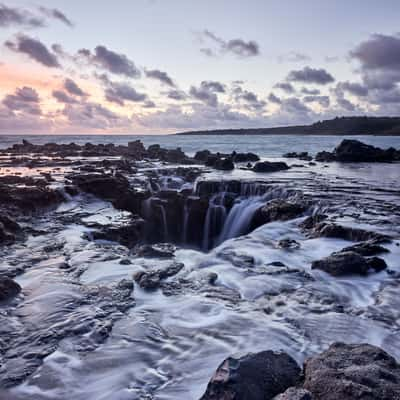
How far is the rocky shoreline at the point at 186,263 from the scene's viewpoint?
3672mm

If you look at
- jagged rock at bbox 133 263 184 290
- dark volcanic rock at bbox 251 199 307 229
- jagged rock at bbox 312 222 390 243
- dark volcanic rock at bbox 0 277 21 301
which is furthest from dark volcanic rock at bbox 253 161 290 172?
dark volcanic rock at bbox 0 277 21 301

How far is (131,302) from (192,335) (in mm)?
1474

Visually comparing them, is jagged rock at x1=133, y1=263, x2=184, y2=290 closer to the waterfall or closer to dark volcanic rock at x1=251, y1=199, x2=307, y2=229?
dark volcanic rock at x1=251, y1=199, x2=307, y2=229

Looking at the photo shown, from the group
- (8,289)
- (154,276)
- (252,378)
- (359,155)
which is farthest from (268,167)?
(252,378)

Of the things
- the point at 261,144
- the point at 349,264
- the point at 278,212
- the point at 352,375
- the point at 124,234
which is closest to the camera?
the point at 352,375

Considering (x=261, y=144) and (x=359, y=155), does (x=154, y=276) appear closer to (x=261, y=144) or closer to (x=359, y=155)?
(x=359, y=155)

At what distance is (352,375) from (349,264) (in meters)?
4.65

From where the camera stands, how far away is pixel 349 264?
7.73 metres

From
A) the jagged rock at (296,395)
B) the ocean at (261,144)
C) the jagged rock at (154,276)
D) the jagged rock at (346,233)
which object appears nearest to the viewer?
the jagged rock at (296,395)

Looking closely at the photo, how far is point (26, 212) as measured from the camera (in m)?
12.4

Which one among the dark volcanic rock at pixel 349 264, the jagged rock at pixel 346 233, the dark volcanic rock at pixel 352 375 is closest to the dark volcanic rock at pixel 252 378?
the dark volcanic rock at pixel 352 375

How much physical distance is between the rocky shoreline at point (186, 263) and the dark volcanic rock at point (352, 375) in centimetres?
1

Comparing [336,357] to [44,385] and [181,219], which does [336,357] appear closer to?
[44,385]

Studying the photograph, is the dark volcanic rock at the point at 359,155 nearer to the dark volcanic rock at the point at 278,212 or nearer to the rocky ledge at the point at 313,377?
the dark volcanic rock at the point at 278,212
